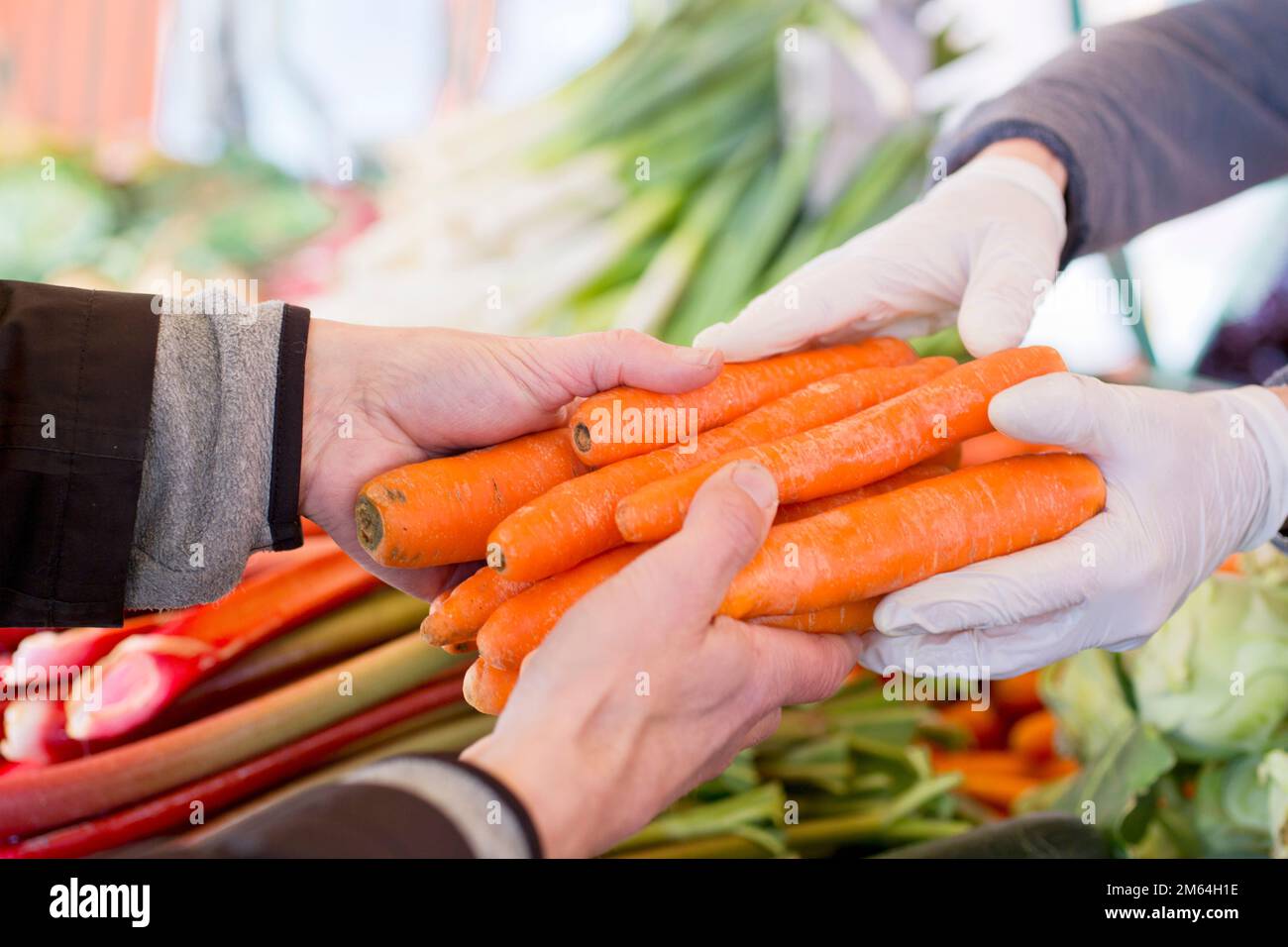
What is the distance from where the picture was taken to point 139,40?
6.01ft

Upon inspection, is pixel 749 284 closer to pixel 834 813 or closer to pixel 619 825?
pixel 834 813

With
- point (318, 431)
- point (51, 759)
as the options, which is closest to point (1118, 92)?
point (318, 431)

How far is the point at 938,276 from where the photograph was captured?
147 cm

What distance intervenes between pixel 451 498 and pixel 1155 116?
1.36 m

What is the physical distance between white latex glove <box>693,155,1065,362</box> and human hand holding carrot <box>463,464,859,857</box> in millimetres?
385

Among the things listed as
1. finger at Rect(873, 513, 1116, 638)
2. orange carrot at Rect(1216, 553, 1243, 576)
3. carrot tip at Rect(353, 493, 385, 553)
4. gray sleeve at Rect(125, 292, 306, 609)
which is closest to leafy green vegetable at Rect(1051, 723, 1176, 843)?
orange carrot at Rect(1216, 553, 1243, 576)

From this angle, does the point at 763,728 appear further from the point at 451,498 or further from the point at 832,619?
the point at 451,498

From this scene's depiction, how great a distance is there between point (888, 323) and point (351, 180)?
43.8 inches

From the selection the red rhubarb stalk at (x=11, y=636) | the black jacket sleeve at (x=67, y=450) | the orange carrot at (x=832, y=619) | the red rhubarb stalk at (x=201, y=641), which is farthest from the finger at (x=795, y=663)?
the red rhubarb stalk at (x=11, y=636)

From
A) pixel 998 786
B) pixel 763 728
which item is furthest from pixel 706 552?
pixel 998 786

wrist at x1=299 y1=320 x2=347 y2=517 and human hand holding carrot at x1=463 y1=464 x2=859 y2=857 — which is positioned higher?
wrist at x1=299 y1=320 x2=347 y2=517

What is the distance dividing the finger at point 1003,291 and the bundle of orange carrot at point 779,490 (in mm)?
40

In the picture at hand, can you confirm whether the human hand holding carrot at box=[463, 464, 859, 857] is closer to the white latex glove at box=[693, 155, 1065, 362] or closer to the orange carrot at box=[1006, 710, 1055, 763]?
the white latex glove at box=[693, 155, 1065, 362]

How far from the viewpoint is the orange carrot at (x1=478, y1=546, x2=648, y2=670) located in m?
1.14
